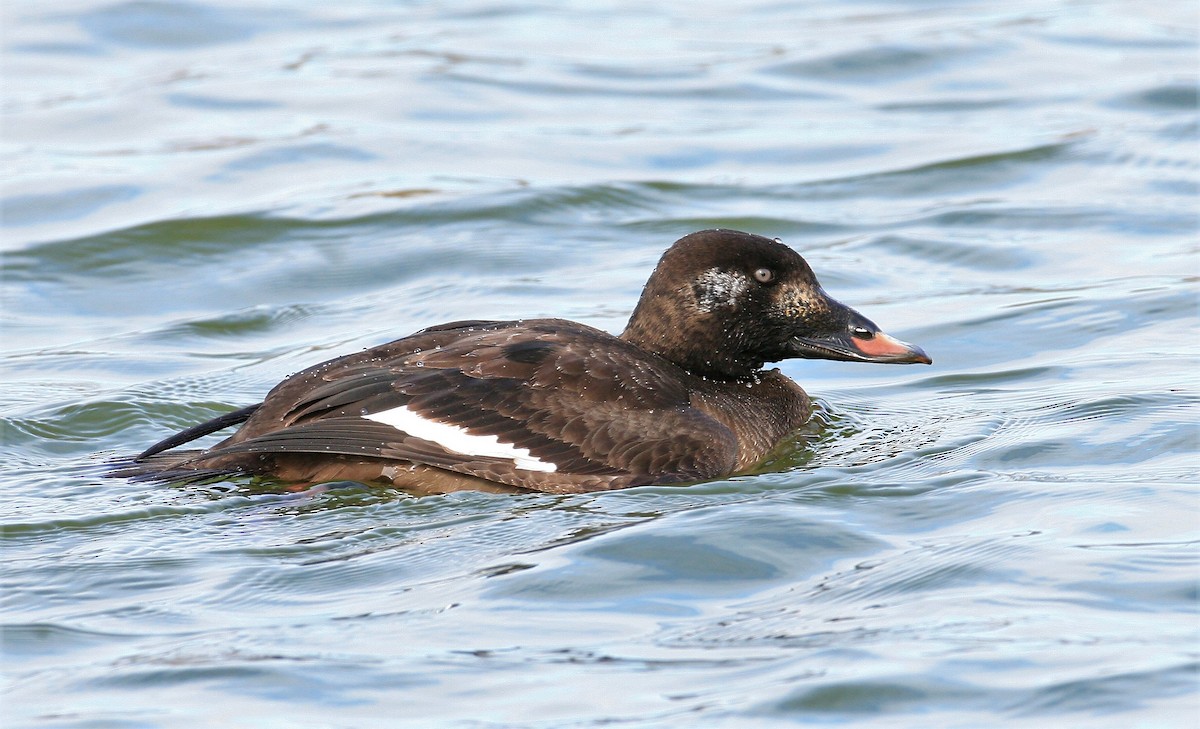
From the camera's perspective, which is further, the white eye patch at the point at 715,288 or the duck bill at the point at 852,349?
the duck bill at the point at 852,349

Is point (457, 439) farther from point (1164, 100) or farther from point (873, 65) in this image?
point (873, 65)

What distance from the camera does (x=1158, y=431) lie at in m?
7.01

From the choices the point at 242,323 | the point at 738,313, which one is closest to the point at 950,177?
the point at 242,323

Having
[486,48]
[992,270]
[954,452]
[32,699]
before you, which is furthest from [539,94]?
[32,699]

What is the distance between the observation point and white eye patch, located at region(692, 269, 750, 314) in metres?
6.79

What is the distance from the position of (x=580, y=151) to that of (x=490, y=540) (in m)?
7.67

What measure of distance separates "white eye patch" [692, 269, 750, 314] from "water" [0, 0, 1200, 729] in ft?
2.36

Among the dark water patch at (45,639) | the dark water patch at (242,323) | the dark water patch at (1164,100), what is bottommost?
the dark water patch at (45,639)

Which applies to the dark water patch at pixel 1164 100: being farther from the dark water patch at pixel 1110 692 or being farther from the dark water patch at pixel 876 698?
the dark water patch at pixel 876 698

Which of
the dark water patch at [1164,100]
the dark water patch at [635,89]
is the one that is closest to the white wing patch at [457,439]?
the dark water patch at [635,89]

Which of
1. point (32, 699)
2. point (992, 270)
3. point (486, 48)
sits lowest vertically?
point (32, 699)

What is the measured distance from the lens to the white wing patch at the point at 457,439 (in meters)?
6.15

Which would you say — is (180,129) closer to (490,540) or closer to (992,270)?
(992,270)

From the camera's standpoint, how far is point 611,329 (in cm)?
902
